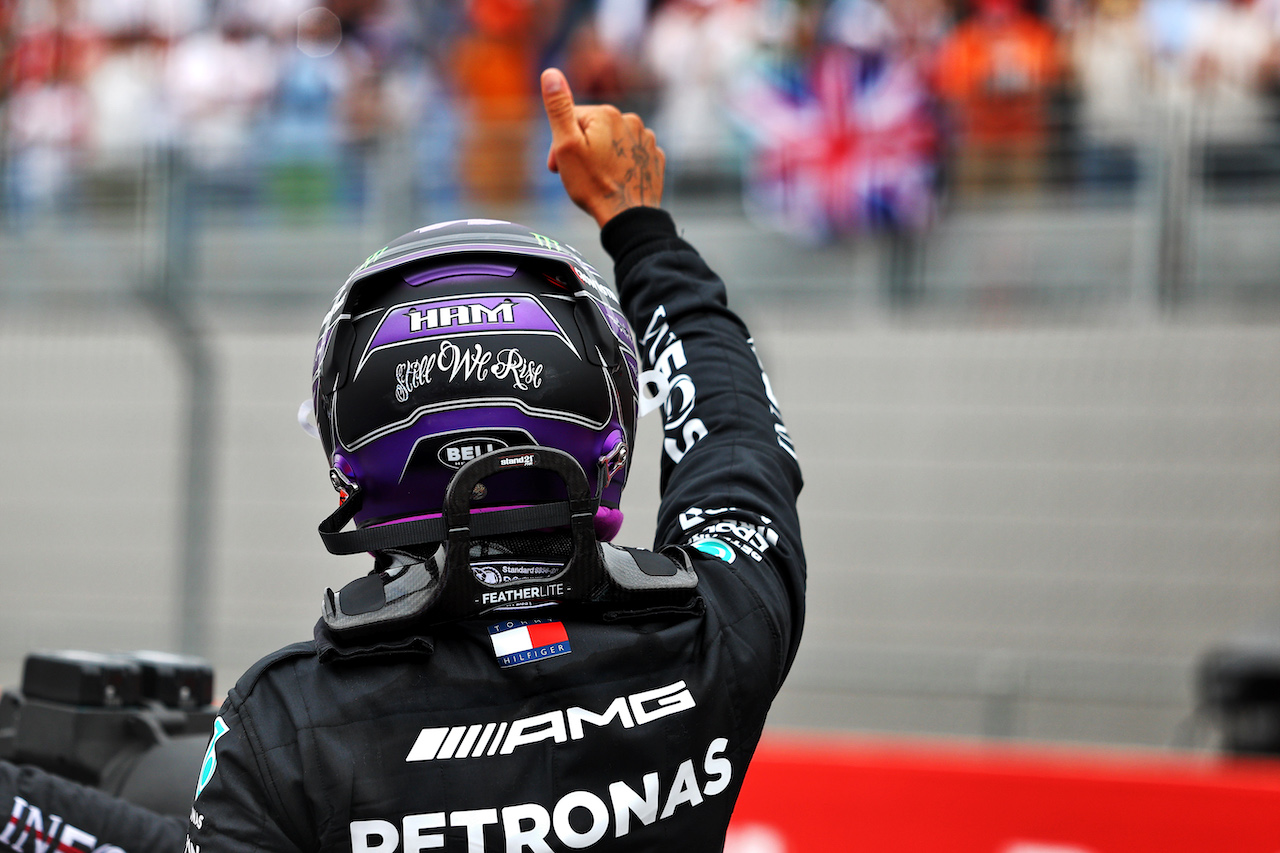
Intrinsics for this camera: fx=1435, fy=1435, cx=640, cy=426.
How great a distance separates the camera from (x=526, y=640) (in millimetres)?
1284

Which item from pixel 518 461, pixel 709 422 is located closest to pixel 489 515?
pixel 518 461

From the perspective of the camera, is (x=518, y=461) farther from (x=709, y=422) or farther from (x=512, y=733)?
(x=709, y=422)

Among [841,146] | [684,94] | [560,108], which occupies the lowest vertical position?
[560,108]

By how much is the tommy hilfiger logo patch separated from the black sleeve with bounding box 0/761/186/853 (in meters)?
0.90

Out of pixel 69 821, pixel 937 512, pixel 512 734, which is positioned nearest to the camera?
pixel 512 734

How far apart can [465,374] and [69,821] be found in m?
1.03

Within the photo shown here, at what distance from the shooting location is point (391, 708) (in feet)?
4.10

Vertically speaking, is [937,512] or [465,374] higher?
[465,374]

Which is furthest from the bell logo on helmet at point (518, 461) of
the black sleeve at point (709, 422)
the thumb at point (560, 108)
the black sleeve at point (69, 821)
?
the black sleeve at point (69, 821)

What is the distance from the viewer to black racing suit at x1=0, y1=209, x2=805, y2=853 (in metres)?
1.22

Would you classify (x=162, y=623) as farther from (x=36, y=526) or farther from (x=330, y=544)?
(x=330, y=544)

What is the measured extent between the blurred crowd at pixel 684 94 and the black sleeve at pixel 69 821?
448 centimetres

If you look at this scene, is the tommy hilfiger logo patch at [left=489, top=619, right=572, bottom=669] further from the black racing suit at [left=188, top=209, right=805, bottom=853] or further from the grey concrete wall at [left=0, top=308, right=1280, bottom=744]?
the grey concrete wall at [left=0, top=308, right=1280, bottom=744]

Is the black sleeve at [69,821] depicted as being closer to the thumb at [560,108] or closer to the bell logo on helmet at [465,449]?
the bell logo on helmet at [465,449]
